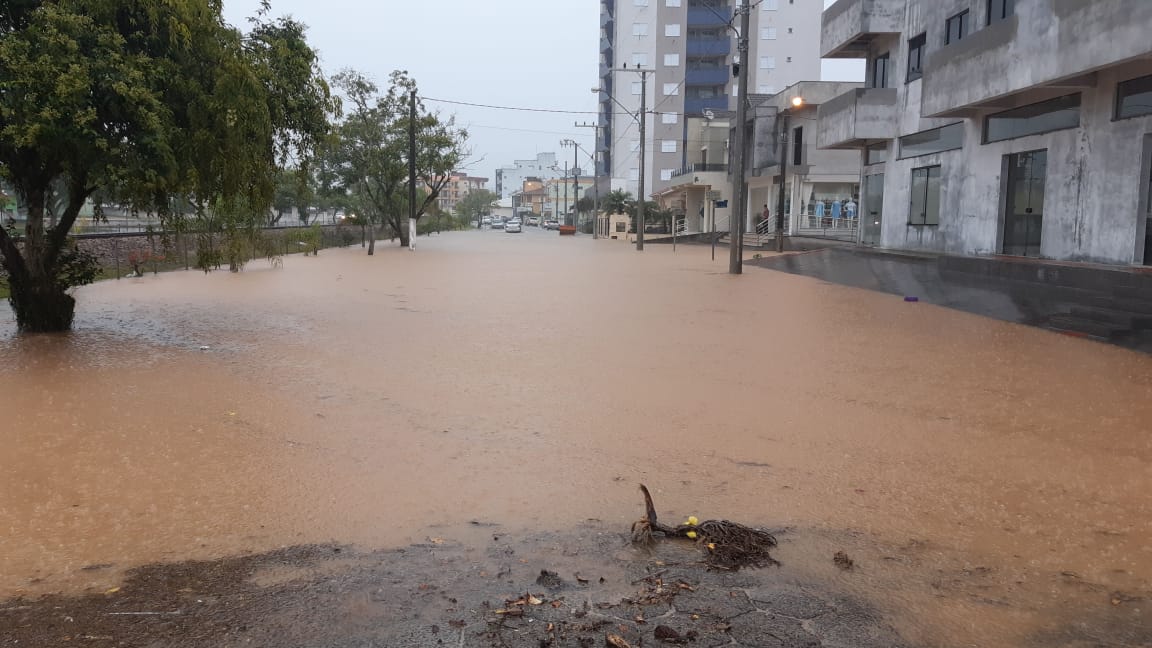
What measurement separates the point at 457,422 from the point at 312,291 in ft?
46.4

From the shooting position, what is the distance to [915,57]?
28094 mm

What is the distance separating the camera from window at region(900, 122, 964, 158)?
2464 cm

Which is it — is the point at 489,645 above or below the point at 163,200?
below

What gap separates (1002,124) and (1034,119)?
1710 millimetres

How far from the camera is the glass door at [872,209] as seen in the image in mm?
31609

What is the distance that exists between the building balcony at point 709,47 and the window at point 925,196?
5855 cm

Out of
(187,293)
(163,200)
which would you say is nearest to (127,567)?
(163,200)

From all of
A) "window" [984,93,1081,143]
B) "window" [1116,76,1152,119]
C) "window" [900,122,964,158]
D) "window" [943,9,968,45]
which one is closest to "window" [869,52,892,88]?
"window" [900,122,964,158]

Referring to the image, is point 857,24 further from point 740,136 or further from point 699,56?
point 699,56

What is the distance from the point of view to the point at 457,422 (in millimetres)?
7773

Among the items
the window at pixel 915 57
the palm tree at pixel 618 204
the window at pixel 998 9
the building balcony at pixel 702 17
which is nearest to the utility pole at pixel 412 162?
the window at pixel 915 57

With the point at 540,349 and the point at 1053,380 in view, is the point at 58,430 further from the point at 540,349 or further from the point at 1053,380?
the point at 1053,380

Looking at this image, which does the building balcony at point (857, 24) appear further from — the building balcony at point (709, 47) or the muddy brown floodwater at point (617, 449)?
the building balcony at point (709, 47)

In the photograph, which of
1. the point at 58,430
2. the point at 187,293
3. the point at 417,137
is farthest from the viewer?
the point at 417,137
